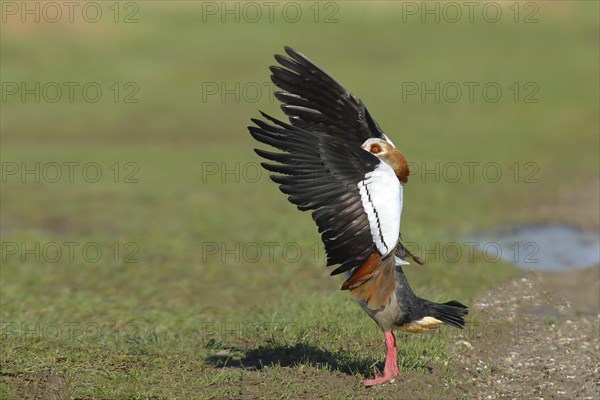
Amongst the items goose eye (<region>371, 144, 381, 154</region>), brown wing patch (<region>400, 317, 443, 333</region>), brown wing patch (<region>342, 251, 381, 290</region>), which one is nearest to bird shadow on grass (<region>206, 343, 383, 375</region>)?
brown wing patch (<region>400, 317, 443, 333</region>)

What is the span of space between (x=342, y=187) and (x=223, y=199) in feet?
32.5

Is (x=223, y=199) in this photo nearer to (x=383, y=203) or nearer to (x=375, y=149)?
(x=375, y=149)

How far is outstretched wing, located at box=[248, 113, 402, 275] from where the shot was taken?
686 centimetres

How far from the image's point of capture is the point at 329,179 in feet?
22.7

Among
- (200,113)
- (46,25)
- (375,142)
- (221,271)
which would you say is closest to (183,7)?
(46,25)

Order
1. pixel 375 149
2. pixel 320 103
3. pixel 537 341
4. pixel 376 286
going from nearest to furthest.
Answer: pixel 376 286 → pixel 375 149 → pixel 320 103 → pixel 537 341

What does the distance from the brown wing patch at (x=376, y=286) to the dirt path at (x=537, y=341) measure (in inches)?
48.6

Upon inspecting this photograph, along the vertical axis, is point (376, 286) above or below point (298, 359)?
above

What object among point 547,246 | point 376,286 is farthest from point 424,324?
Result: point 547,246

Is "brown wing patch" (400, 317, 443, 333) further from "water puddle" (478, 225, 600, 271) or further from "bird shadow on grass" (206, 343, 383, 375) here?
A: "water puddle" (478, 225, 600, 271)

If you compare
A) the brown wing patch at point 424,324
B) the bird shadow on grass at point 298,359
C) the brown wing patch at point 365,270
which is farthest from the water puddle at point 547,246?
the brown wing patch at point 365,270

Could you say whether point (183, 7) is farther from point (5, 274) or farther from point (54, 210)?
point (5, 274)

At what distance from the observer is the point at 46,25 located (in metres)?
32.3

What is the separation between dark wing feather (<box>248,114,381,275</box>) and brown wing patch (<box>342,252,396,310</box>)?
27 cm
